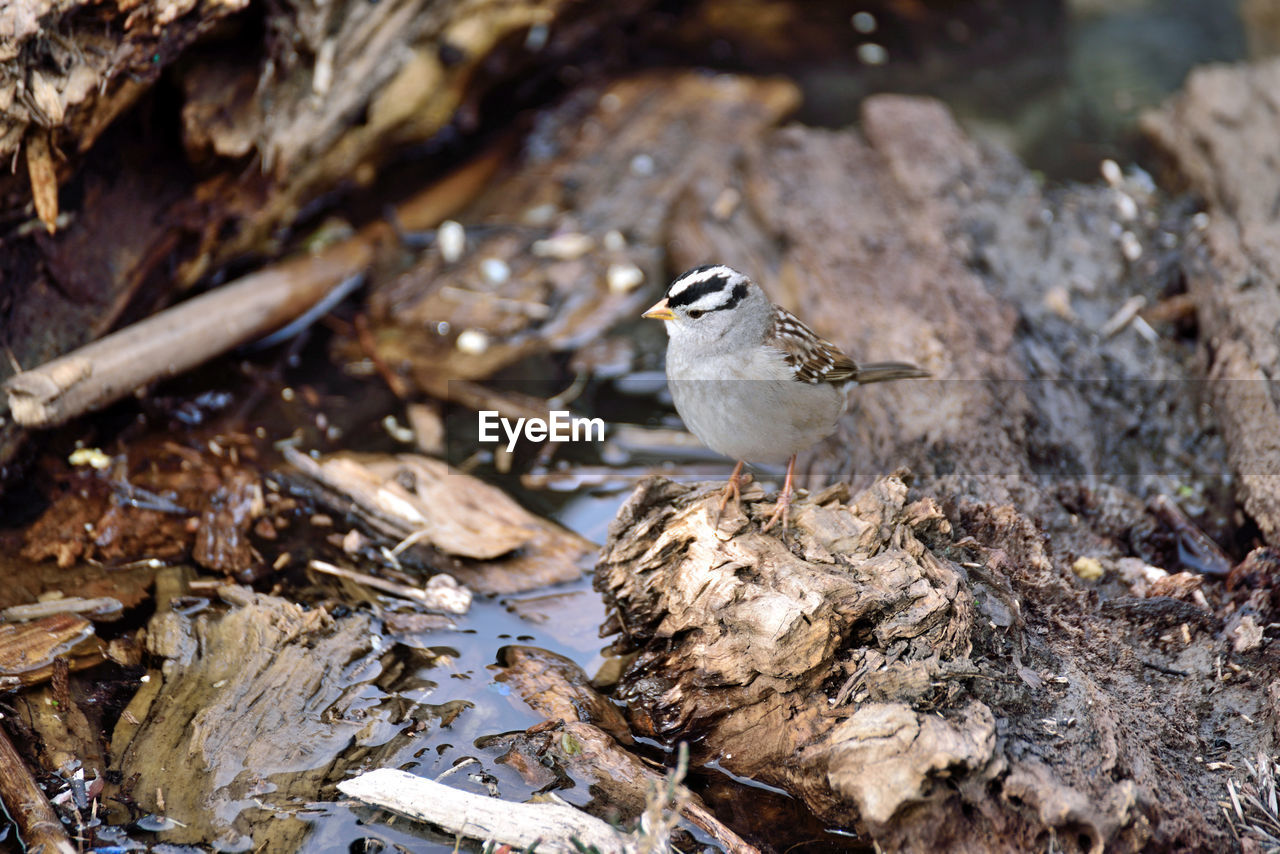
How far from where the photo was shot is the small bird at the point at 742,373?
454cm

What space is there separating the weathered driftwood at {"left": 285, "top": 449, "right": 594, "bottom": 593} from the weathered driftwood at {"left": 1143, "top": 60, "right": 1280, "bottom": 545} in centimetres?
356

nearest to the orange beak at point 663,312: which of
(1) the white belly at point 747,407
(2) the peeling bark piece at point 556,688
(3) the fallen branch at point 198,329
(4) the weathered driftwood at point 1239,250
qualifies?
(1) the white belly at point 747,407

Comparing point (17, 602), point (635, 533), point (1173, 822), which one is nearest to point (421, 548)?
point (635, 533)

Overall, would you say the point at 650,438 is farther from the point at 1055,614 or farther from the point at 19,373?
the point at 19,373

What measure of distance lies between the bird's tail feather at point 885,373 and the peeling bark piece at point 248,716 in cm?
276

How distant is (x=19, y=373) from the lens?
5188 mm

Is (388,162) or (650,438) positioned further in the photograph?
(388,162)

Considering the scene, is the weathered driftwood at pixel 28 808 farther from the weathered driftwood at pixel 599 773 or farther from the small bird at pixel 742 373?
the small bird at pixel 742 373

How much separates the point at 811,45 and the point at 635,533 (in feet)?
24.1

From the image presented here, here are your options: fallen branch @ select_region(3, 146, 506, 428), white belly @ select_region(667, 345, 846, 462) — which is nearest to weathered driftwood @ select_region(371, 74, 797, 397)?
fallen branch @ select_region(3, 146, 506, 428)

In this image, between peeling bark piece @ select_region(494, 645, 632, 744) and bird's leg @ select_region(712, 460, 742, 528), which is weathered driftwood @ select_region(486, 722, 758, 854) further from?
bird's leg @ select_region(712, 460, 742, 528)

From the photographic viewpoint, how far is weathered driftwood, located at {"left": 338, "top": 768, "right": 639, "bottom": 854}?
3588mm

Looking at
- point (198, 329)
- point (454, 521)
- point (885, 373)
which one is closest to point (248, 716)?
point (454, 521)

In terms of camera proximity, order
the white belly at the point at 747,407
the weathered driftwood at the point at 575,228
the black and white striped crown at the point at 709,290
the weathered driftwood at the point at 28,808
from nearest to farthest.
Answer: the weathered driftwood at the point at 28,808 < the white belly at the point at 747,407 < the black and white striped crown at the point at 709,290 < the weathered driftwood at the point at 575,228
